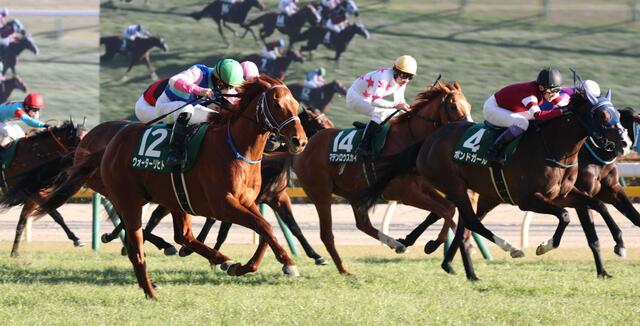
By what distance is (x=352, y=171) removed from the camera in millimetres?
10844


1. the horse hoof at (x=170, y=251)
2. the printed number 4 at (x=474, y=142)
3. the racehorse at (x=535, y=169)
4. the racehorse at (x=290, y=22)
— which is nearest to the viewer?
the racehorse at (x=535, y=169)

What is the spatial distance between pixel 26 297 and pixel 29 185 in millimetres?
1997

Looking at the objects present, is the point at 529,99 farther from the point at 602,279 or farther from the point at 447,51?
the point at 447,51

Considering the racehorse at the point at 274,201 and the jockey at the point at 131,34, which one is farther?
the jockey at the point at 131,34

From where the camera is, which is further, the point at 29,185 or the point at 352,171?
the point at 352,171

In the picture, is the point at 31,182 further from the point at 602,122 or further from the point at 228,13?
the point at 228,13

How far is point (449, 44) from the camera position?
27375mm

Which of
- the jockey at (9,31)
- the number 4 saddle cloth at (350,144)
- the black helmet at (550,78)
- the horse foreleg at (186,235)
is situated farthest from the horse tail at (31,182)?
the jockey at (9,31)

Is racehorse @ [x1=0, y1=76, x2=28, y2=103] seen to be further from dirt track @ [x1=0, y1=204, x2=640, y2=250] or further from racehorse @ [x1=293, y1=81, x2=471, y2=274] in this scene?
racehorse @ [x1=293, y1=81, x2=471, y2=274]

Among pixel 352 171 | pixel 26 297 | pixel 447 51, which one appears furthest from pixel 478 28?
pixel 26 297

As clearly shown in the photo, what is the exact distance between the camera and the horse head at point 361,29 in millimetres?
27469

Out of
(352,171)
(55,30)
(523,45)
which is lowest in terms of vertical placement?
(55,30)

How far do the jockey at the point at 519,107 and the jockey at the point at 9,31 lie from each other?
20472mm

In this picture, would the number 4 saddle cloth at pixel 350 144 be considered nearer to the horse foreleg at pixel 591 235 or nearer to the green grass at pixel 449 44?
the horse foreleg at pixel 591 235
